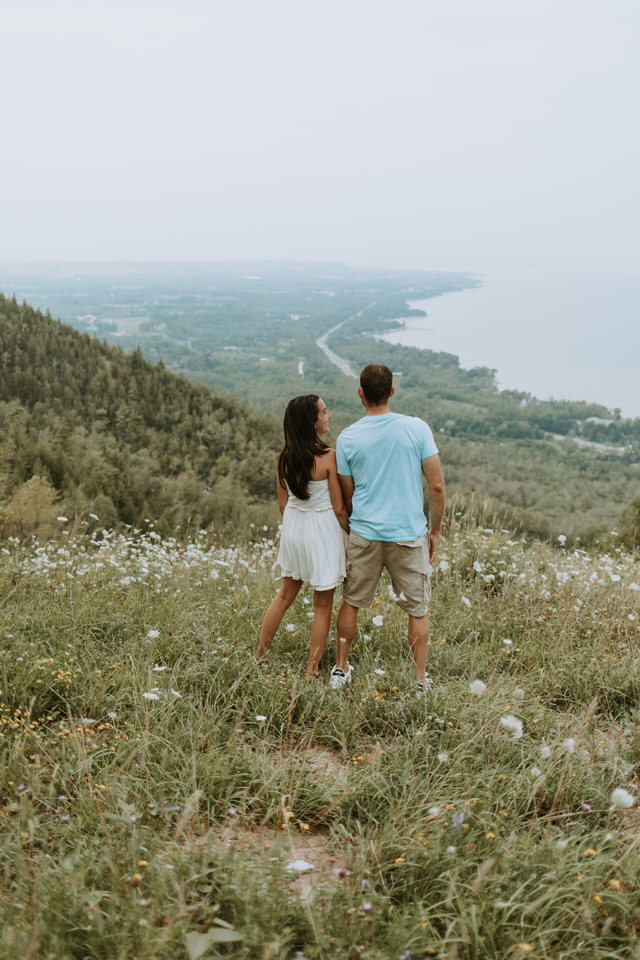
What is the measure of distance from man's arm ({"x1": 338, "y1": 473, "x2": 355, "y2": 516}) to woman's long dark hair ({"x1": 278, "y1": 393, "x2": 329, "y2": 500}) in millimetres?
217

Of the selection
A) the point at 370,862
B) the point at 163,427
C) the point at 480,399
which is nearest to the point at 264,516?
the point at 163,427

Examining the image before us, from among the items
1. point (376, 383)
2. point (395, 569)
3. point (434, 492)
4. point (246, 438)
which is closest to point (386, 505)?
point (434, 492)

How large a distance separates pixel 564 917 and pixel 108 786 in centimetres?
170

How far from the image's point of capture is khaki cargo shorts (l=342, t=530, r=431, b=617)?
3490 mm

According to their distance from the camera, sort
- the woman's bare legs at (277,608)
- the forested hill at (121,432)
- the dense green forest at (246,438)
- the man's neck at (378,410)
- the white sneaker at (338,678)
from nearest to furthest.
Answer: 1. the white sneaker at (338,678)
2. the man's neck at (378,410)
3. the woman's bare legs at (277,608)
4. the dense green forest at (246,438)
5. the forested hill at (121,432)

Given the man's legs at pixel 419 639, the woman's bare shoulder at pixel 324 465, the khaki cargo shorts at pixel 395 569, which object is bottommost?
the man's legs at pixel 419 639

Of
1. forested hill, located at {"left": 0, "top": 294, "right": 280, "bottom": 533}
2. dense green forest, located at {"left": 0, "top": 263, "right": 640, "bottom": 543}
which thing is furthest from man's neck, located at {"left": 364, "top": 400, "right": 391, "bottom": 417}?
forested hill, located at {"left": 0, "top": 294, "right": 280, "bottom": 533}

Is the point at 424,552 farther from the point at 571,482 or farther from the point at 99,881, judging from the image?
the point at 571,482

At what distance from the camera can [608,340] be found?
184625 millimetres

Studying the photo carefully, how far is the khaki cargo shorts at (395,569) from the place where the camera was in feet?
11.5

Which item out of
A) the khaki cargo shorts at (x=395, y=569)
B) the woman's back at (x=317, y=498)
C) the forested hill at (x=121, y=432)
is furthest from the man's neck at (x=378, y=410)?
the forested hill at (x=121, y=432)

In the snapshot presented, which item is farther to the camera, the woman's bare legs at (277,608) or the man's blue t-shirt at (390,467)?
the woman's bare legs at (277,608)

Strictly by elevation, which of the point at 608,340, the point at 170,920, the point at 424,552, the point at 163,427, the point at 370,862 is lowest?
the point at 163,427

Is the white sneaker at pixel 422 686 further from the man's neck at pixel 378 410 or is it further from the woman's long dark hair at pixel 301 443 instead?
the man's neck at pixel 378 410
